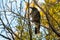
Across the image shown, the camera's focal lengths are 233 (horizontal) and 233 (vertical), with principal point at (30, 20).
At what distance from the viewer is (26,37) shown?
529 cm

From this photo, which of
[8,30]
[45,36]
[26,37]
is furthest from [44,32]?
[8,30]

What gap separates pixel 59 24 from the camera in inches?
240

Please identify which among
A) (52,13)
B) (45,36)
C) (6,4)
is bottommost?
(45,36)

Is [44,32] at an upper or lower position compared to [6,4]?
lower

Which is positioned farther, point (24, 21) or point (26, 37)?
point (26, 37)

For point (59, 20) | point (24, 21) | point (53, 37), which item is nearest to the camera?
point (24, 21)

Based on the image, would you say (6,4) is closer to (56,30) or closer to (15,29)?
(15,29)

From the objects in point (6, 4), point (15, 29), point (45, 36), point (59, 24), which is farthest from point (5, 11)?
point (59, 24)

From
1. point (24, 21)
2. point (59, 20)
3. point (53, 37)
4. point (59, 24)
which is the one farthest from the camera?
point (59, 20)

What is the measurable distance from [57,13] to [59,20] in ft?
0.75

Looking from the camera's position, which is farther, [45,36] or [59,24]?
[59,24]

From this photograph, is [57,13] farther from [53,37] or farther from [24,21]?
[24,21]

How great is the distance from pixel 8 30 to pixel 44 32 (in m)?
1.13

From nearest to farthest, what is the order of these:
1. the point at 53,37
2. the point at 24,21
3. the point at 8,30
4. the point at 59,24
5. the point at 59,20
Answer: the point at 24,21 < the point at 8,30 < the point at 53,37 < the point at 59,24 < the point at 59,20
